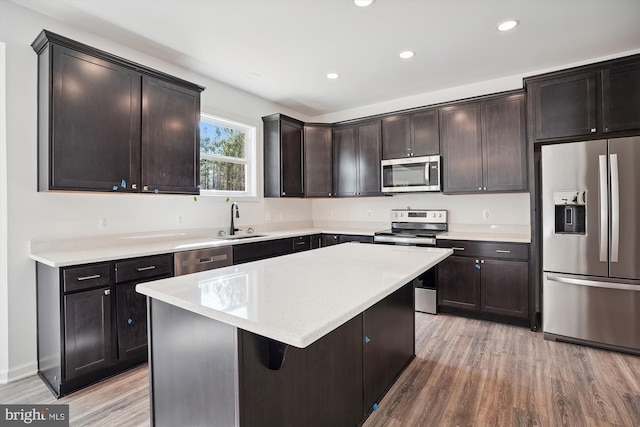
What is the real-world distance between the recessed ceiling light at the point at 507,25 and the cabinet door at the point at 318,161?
2.53 metres

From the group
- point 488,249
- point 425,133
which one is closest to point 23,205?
point 425,133

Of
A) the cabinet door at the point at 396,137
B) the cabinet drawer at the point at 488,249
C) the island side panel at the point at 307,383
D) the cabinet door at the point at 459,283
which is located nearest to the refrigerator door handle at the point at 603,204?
the cabinet drawer at the point at 488,249

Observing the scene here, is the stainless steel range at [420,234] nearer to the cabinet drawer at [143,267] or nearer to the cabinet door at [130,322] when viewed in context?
the cabinet drawer at [143,267]

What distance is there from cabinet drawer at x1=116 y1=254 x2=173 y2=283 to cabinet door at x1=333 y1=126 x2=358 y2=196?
8.80 ft

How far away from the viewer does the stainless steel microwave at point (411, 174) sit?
12.8 feet

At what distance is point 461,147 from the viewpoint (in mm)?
3768

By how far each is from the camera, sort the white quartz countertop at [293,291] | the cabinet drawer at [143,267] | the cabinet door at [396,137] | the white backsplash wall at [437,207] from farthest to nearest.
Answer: the cabinet door at [396,137]
the white backsplash wall at [437,207]
the cabinet drawer at [143,267]
the white quartz countertop at [293,291]

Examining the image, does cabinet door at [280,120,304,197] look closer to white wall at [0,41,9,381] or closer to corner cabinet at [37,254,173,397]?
corner cabinet at [37,254,173,397]

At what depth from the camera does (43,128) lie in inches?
91.3

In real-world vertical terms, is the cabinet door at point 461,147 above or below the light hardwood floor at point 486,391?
above

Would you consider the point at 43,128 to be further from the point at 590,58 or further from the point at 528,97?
the point at 590,58

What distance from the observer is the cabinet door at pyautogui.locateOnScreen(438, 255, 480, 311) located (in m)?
3.48

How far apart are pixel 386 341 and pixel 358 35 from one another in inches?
97.6

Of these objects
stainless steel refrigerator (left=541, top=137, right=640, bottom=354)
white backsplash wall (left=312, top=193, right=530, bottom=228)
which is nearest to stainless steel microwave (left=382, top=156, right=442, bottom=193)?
white backsplash wall (left=312, top=193, right=530, bottom=228)
